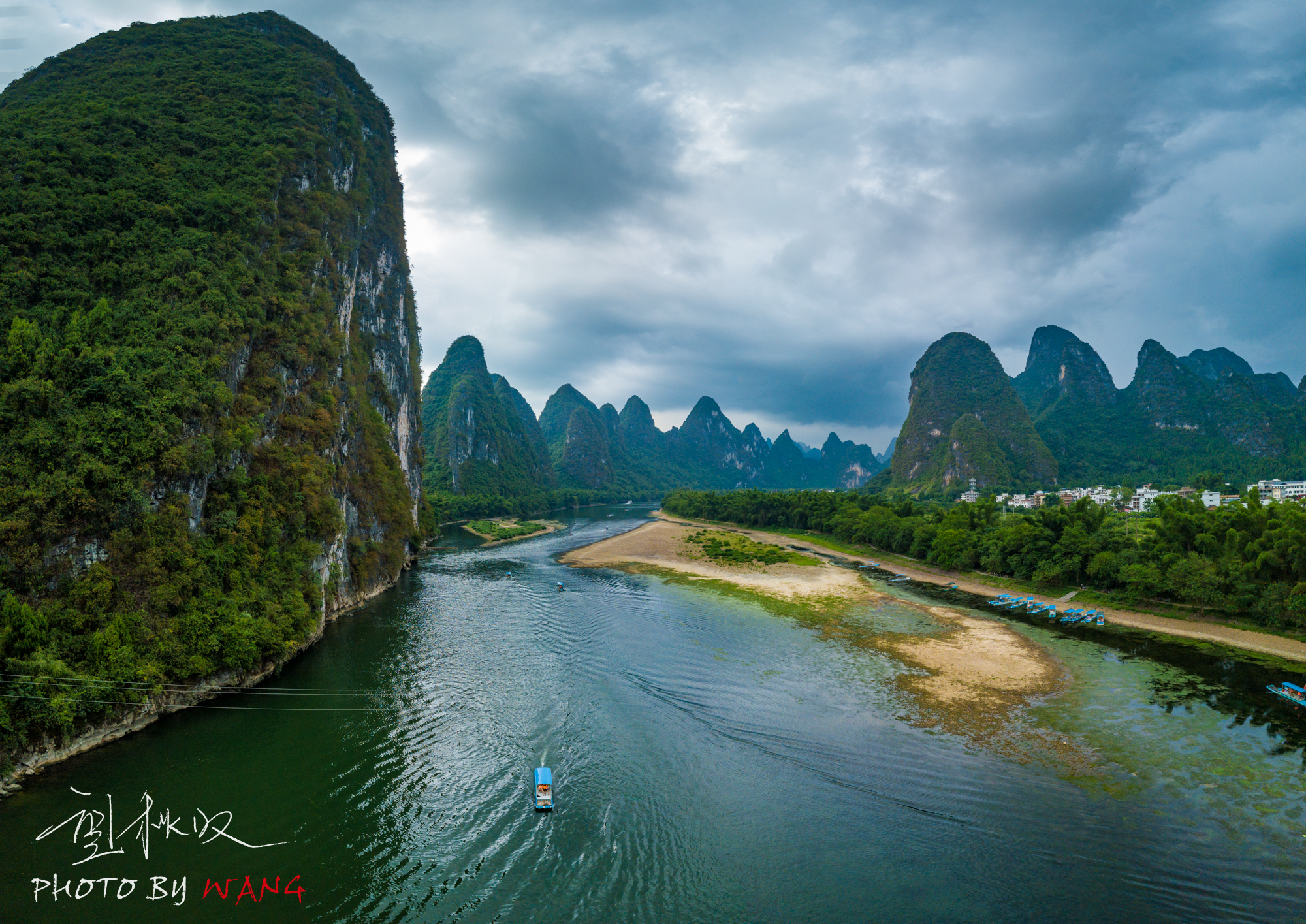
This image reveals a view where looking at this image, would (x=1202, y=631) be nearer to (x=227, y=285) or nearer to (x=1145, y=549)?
(x=1145, y=549)

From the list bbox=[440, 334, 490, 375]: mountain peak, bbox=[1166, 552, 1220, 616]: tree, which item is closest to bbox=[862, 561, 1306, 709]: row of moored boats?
bbox=[1166, 552, 1220, 616]: tree

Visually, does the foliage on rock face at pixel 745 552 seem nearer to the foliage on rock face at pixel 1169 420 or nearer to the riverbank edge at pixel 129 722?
the riverbank edge at pixel 129 722

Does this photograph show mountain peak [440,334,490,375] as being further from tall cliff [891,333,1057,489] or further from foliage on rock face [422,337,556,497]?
tall cliff [891,333,1057,489]

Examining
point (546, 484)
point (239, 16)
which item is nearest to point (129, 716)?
point (239, 16)

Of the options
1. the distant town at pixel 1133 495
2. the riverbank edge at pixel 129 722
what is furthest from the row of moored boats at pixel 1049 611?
the riverbank edge at pixel 129 722

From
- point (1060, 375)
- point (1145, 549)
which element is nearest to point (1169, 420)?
point (1060, 375)

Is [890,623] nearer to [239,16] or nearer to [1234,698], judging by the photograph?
[1234,698]

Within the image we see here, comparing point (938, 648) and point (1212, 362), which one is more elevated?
point (1212, 362)
